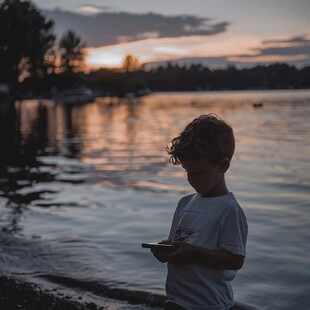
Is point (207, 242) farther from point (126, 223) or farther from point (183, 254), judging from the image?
point (126, 223)

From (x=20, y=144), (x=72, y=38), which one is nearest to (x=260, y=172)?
(x=20, y=144)

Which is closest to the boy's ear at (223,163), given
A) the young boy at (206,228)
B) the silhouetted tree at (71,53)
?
the young boy at (206,228)

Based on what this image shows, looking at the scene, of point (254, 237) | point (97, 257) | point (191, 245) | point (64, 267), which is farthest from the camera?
point (254, 237)

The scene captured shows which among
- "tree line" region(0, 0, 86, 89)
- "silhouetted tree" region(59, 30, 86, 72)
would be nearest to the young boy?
"tree line" region(0, 0, 86, 89)

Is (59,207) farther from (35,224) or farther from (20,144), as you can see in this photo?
(20,144)

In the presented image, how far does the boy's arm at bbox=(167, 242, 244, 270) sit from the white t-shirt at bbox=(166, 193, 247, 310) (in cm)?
4

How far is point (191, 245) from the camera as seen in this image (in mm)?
2701

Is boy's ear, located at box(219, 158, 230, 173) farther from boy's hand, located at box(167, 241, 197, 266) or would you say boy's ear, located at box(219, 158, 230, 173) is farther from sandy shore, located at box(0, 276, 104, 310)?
sandy shore, located at box(0, 276, 104, 310)

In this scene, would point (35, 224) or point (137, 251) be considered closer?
point (137, 251)

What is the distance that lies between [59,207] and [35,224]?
136cm

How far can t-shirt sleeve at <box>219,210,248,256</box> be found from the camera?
2633 mm

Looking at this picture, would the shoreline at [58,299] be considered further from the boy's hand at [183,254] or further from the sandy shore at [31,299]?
the boy's hand at [183,254]

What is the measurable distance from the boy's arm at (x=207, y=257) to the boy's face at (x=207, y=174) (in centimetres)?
31

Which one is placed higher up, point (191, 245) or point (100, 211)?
point (191, 245)
